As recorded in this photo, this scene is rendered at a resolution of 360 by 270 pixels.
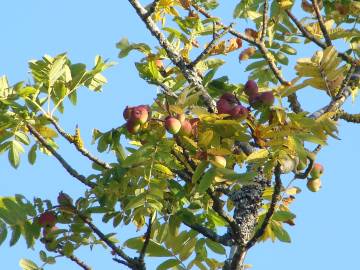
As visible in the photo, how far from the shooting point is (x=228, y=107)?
12.0ft

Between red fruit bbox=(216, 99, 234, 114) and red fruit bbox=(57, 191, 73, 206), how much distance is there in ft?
2.89

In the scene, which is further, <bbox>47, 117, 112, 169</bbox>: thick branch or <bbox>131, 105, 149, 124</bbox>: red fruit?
<bbox>47, 117, 112, 169</bbox>: thick branch

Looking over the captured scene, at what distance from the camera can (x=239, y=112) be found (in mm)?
3584

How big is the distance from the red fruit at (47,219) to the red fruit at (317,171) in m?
1.25

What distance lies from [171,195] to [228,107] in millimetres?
605

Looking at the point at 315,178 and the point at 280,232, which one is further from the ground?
the point at 315,178

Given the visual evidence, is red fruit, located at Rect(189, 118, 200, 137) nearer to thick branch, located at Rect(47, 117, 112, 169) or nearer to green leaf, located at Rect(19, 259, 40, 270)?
thick branch, located at Rect(47, 117, 112, 169)

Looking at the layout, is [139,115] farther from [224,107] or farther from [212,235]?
[212,235]

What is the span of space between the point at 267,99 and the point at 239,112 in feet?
0.55

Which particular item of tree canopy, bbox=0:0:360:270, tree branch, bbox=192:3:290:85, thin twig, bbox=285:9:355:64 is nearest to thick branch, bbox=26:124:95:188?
tree canopy, bbox=0:0:360:270

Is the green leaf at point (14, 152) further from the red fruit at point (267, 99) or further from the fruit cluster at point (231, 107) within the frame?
the red fruit at point (267, 99)

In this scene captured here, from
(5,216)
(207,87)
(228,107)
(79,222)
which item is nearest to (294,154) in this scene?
(228,107)

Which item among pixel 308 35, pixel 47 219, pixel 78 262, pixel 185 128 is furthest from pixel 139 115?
pixel 308 35

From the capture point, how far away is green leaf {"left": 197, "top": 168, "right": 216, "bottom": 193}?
11.3ft
